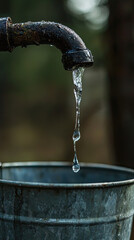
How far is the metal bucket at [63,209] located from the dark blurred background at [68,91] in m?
2.73

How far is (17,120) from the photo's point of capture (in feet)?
39.6

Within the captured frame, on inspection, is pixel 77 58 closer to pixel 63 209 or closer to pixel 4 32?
pixel 4 32

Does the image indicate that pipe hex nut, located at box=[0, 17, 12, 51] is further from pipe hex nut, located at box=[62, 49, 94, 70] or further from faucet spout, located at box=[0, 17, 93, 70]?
pipe hex nut, located at box=[62, 49, 94, 70]

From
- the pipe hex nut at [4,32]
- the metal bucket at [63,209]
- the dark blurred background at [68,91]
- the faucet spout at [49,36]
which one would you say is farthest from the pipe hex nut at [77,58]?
the dark blurred background at [68,91]

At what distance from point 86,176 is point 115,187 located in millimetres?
655

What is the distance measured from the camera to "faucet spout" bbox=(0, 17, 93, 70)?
168cm

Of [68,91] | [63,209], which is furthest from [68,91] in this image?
[63,209]

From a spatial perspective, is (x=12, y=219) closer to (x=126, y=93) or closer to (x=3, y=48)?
(x=3, y=48)

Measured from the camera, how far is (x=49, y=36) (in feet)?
5.60

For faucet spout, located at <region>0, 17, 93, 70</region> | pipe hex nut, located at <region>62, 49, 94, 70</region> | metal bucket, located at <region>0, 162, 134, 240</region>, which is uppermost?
faucet spout, located at <region>0, 17, 93, 70</region>

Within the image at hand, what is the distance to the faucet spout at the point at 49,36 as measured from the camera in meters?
1.68

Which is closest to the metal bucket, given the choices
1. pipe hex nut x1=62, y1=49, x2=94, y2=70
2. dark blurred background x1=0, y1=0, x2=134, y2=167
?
pipe hex nut x1=62, y1=49, x2=94, y2=70

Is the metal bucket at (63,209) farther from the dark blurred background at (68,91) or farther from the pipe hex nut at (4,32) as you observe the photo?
the dark blurred background at (68,91)

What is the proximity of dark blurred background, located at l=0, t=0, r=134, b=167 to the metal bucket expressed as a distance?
2734mm
